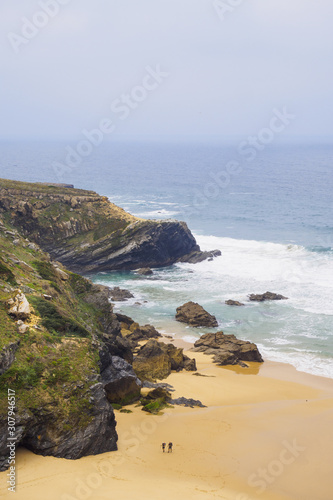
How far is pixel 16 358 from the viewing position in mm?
22016

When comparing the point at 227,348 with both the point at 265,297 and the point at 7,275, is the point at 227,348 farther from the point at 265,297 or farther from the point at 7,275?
the point at 7,275

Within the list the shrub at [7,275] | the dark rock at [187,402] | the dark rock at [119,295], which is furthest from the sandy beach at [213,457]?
the dark rock at [119,295]

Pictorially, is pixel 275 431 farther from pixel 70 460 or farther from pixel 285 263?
pixel 285 263

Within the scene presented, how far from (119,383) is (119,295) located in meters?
26.7

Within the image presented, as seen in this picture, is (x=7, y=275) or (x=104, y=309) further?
(x=104, y=309)

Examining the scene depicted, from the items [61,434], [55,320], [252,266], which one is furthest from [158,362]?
[252,266]

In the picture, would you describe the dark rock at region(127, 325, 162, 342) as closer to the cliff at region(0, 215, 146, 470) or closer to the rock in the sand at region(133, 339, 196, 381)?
the rock in the sand at region(133, 339, 196, 381)

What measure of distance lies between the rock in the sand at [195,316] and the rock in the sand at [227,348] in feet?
12.7

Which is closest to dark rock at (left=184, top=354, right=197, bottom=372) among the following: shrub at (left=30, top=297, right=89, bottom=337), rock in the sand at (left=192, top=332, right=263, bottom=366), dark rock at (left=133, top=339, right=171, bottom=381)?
dark rock at (left=133, top=339, right=171, bottom=381)

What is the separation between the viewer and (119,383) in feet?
93.1

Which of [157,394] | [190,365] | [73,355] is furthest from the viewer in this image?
[190,365]

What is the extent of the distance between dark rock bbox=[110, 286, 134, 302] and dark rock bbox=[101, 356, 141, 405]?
81.0ft

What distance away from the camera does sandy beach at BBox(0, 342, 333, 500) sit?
1988cm

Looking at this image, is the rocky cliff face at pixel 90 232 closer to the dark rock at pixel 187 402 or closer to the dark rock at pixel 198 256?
the dark rock at pixel 198 256
